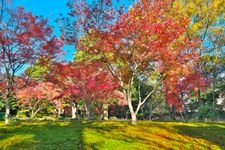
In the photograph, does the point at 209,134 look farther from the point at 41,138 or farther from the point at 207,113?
the point at 207,113

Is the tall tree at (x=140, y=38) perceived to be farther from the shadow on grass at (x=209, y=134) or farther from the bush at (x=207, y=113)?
the bush at (x=207, y=113)

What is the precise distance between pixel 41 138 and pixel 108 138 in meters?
3.07

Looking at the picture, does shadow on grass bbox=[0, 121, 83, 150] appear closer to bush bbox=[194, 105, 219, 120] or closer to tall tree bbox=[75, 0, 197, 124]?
tall tree bbox=[75, 0, 197, 124]

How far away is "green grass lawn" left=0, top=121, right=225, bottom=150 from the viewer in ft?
47.1

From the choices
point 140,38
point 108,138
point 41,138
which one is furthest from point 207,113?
point 41,138

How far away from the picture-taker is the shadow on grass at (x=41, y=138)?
14.0 m

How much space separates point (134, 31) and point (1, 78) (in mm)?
11811

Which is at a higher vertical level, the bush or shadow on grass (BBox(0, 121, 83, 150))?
the bush

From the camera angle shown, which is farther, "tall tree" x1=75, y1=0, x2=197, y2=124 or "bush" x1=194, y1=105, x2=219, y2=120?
"bush" x1=194, y1=105, x2=219, y2=120

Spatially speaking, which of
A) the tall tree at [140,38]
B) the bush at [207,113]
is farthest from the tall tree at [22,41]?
the bush at [207,113]

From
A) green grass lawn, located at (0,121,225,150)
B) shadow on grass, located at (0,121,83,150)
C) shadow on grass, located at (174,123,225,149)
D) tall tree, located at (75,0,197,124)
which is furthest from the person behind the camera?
tall tree, located at (75,0,197,124)

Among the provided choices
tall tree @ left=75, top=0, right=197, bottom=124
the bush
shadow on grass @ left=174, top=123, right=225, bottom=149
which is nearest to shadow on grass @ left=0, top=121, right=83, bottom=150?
tall tree @ left=75, top=0, right=197, bottom=124

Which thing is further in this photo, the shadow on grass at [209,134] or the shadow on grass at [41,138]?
the shadow on grass at [209,134]

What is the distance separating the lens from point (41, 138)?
50.6 ft
